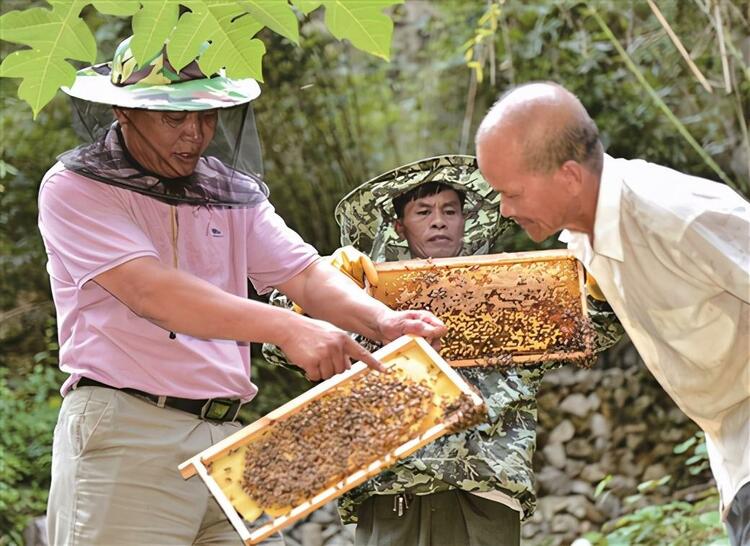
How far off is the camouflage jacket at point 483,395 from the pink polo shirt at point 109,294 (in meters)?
0.60

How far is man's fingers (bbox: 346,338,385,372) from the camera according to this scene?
333 cm

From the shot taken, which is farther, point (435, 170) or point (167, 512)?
point (435, 170)

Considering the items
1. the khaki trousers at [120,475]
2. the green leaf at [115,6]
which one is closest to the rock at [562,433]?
the khaki trousers at [120,475]

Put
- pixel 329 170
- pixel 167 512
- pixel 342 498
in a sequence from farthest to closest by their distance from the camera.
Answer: pixel 329 170, pixel 342 498, pixel 167 512

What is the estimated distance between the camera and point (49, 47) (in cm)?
264

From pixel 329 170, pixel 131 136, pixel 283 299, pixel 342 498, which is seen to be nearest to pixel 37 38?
pixel 131 136

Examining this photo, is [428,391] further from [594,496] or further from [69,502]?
[594,496]

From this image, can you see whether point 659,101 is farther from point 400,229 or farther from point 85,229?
point 85,229

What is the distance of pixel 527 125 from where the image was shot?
3.11 meters

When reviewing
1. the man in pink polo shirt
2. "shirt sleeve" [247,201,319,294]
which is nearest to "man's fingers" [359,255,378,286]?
"shirt sleeve" [247,201,319,294]

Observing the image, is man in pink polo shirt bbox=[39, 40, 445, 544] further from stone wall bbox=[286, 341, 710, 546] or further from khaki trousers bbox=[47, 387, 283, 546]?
stone wall bbox=[286, 341, 710, 546]

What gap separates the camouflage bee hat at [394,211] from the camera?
4.27m

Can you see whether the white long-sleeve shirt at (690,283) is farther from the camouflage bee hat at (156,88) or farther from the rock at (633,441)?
the rock at (633,441)

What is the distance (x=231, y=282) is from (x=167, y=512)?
76 centimetres
